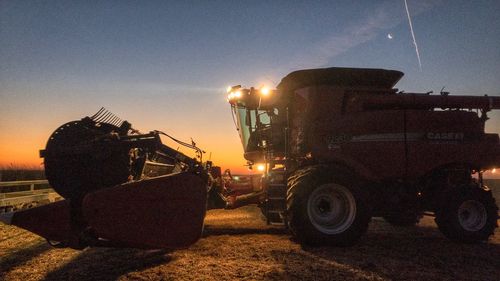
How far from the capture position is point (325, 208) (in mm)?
5125

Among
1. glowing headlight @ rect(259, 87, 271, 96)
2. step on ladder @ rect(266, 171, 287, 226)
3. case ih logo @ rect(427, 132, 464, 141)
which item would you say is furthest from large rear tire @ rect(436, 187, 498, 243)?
glowing headlight @ rect(259, 87, 271, 96)

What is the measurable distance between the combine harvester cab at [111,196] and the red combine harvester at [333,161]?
0.02m

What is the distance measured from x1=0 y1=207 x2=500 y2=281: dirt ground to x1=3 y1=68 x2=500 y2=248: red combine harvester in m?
0.37

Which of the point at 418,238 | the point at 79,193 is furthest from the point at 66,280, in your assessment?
the point at 418,238

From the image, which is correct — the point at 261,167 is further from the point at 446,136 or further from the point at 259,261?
the point at 446,136

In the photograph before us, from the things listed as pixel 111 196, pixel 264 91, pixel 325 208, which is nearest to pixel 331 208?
pixel 325 208

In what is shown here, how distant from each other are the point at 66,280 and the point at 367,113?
4.76m

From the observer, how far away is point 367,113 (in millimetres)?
5477

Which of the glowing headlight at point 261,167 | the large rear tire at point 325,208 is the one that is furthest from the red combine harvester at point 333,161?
the glowing headlight at point 261,167

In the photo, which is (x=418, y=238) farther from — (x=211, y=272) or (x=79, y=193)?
(x=79, y=193)

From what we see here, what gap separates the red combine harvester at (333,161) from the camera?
3793 mm

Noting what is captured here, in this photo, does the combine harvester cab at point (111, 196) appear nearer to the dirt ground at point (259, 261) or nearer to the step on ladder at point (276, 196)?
the dirt ground at point (259, 261)

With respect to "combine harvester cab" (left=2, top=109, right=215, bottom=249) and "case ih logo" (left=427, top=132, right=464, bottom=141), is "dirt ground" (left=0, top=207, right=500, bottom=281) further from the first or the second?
"case ih logo" (left=427, top=132, right=464, bottom=141)

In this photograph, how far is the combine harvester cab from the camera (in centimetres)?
329
